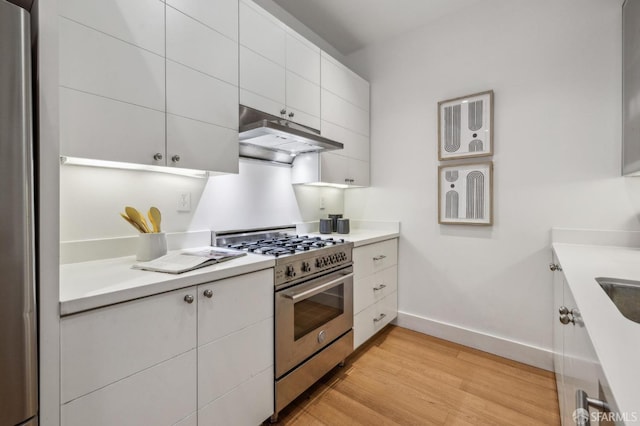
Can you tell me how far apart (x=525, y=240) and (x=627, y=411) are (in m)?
2.09

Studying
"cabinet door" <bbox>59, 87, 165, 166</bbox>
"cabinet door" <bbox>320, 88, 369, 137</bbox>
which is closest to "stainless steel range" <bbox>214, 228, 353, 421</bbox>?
"cabinet door" <bbox>59, 87, 165, 166</bbox>

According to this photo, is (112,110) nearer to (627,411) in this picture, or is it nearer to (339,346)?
(627,411)

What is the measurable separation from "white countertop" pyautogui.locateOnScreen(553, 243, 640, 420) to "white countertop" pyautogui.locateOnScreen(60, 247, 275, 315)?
3.91ft

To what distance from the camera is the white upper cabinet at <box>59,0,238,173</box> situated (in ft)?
3.65

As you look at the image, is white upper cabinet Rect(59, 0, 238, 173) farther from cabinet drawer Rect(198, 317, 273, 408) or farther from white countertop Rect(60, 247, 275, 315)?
cabinet drawer Rect(198, 317, 273, 408)

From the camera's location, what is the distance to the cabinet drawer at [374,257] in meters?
2.15

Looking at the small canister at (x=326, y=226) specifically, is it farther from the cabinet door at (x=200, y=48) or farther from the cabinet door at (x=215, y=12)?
the cabinet door at (x=215, y=12)

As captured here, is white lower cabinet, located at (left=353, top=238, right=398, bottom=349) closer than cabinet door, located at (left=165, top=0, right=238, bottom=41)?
No

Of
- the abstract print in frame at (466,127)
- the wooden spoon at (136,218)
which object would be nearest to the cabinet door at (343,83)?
the abstract print in frame at (466,127)

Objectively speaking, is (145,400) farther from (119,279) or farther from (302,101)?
(302,101)

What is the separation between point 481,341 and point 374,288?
96 centimetres

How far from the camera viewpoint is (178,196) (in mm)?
1742

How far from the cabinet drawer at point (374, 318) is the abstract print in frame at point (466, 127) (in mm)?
1379

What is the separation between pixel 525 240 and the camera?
213 centimetres
